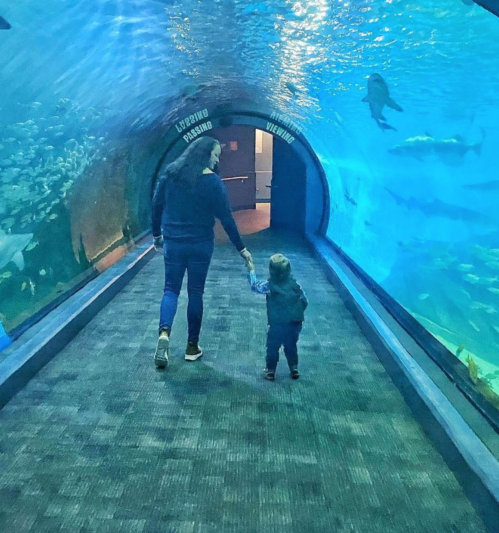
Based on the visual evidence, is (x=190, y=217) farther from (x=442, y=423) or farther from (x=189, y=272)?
(x=442, y=423)

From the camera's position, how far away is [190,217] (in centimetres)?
406

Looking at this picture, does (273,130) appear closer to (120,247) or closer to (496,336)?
(120,247)

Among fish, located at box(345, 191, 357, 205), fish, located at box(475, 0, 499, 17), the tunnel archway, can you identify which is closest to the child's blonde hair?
fish, located at box(475, 0, 499, 17)

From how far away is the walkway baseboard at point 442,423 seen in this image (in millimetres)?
2531

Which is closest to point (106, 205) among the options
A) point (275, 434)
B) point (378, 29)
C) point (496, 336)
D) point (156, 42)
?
point (156, 42)

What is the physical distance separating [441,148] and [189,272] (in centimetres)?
392

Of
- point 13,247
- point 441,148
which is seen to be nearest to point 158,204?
point 13,247

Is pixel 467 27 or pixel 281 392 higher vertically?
pixel 467 27

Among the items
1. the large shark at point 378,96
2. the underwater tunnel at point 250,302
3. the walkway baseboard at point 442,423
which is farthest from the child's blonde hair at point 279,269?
the large shark at point 378,96

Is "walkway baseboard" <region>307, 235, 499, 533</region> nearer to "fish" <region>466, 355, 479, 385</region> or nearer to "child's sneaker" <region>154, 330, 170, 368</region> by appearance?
"fish" <region>466, 355, 479, 385</region>

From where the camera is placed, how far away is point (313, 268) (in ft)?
28.8

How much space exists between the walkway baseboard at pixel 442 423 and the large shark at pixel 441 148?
2257 millimetres

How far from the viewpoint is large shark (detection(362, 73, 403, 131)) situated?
5738 millimetres

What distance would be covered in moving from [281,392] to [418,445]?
3.97 feet
